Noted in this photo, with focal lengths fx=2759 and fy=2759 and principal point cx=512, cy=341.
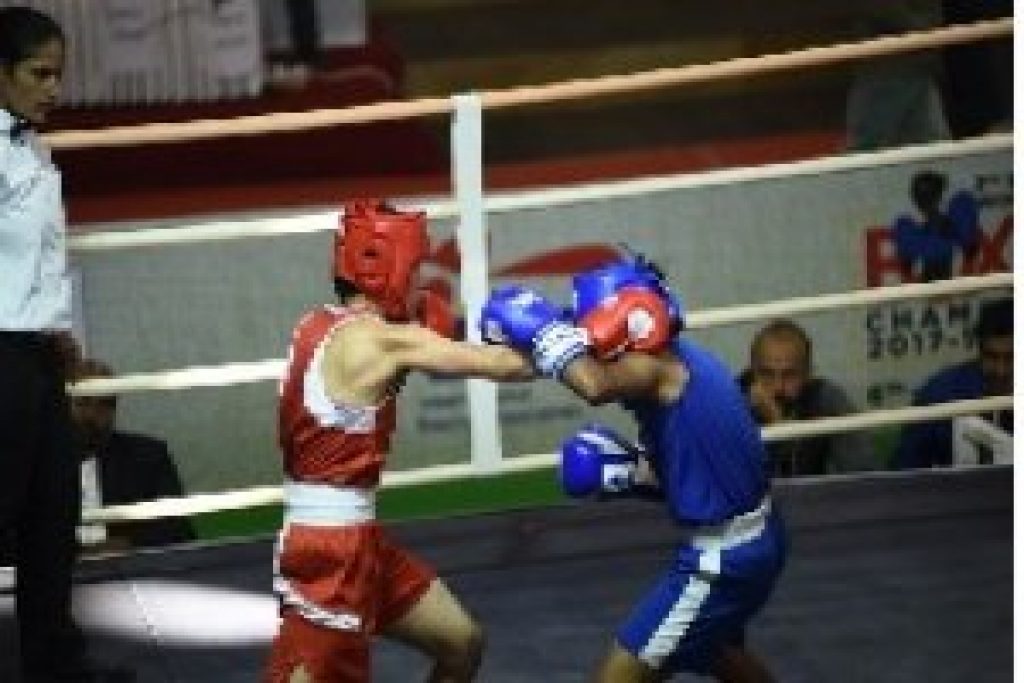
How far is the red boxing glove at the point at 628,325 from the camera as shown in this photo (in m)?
4.12

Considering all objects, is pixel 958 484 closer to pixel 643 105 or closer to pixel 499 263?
pixel 499 263

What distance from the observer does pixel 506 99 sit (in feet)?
17.8

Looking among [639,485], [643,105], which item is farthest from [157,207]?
[639,485]

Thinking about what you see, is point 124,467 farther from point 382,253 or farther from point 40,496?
point 382,253

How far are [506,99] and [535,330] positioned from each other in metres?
1.36

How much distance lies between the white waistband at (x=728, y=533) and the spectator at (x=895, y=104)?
2766 mm

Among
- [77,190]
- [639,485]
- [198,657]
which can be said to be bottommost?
[198,657]

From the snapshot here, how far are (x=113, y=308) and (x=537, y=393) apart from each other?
3.47 feet

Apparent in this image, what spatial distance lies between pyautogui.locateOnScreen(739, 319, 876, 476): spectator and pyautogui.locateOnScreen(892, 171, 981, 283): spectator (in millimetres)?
429

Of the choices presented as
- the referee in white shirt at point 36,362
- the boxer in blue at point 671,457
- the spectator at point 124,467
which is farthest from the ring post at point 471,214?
the boxer in blue at point 671,457

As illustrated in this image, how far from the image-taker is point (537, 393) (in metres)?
6.68

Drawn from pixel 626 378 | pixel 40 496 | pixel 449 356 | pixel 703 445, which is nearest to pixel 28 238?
pixel 40 496

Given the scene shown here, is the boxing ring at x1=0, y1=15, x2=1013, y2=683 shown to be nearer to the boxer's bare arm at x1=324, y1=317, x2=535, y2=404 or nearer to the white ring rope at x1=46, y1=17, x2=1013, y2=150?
the white ring rope at x1=46, y1=17, x2=1013, y2=150

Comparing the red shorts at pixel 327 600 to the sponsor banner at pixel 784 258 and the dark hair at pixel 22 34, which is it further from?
the sponsor banner at pixel 784 258
